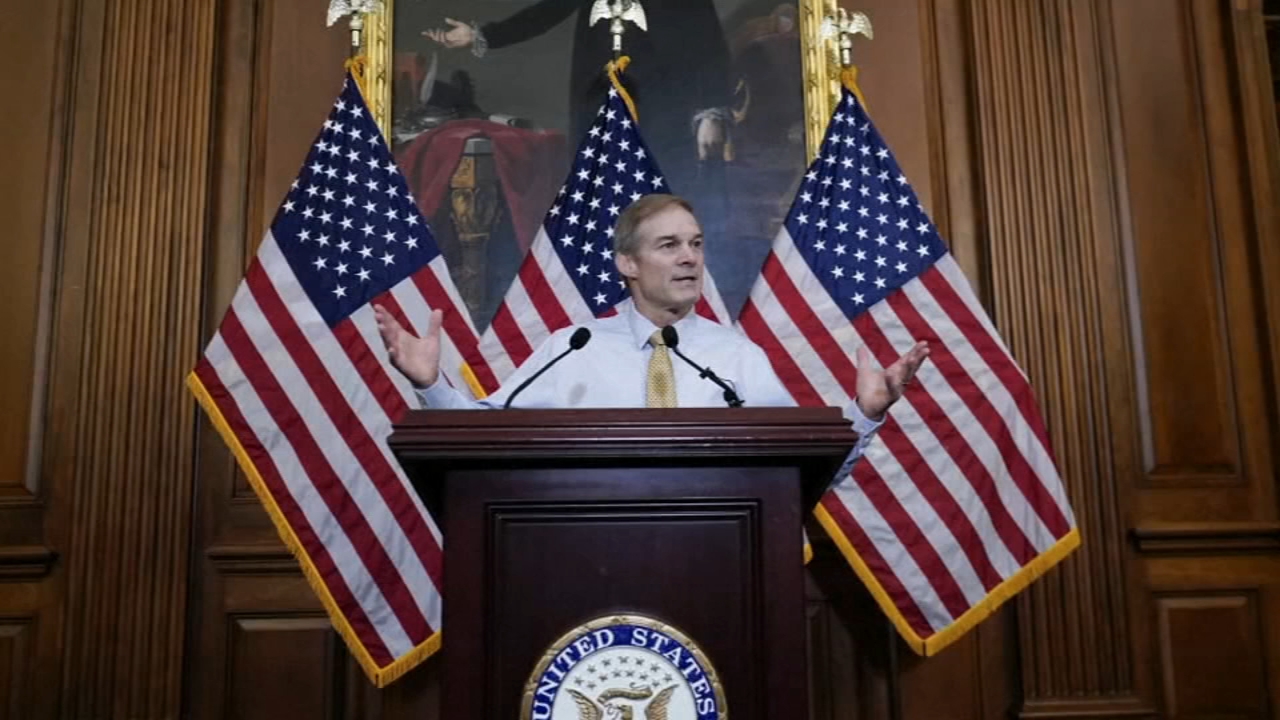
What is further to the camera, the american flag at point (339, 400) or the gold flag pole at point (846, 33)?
the gold flag pole at point (846, 33)

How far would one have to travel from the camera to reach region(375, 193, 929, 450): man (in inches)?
108

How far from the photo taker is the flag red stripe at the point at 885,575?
3885mm

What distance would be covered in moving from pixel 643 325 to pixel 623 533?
3.30ft

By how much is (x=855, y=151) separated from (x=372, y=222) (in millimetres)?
1699

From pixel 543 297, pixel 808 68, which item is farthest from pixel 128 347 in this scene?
pixel 808 68

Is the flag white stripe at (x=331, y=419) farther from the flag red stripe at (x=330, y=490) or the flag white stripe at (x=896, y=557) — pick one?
the flag white stripe at (x=896, y=557)

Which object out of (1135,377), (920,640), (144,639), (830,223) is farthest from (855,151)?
(144,639)

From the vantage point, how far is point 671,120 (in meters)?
4.54

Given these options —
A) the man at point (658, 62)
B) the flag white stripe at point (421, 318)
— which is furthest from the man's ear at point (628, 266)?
the man at point (658, 62)

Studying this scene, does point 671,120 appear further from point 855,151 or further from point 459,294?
point 459,294

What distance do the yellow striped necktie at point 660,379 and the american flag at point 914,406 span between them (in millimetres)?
1256

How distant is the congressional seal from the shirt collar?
42.6 inches

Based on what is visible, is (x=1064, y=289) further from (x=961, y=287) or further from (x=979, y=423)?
(x=979, y=423)

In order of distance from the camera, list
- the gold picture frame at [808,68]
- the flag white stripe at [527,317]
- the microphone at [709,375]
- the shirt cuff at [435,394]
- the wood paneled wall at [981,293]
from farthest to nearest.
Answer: the gold picture frame at [808,68]
the wood paneled wall at [981,293]
the flag white stripe at [527,317]
the shirt cuff at [435,394]
the microphone at [709,375]
